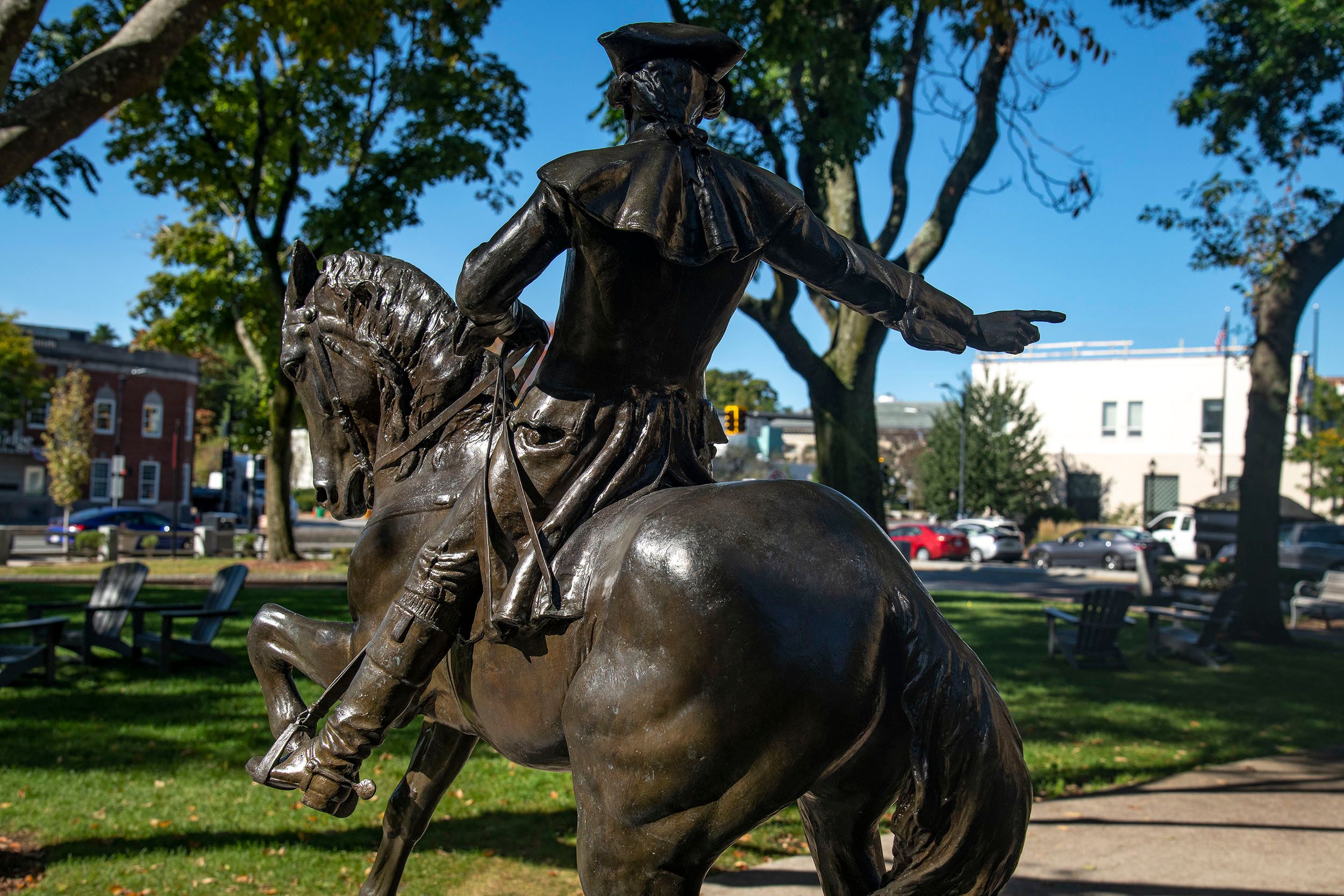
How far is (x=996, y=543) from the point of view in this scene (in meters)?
34.5

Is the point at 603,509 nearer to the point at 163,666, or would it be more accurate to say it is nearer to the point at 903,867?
the point at 903,867

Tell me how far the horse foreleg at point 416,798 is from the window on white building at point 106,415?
51.8m

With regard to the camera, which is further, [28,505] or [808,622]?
[28,505]

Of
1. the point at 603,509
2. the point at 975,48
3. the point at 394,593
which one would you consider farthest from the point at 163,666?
the point at 975,48

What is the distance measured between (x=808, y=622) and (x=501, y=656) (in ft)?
3.01

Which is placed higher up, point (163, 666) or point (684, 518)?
point (684, 518)

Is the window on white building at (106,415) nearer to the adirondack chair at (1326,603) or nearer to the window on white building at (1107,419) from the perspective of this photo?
the window on white building at (1107,419)

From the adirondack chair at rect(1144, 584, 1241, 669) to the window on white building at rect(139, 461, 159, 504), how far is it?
158ft

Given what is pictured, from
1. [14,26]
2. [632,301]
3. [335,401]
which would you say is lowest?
[335,401]

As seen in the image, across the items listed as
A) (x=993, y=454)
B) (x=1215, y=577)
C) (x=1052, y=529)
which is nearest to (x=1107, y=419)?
(x=993, y=454)

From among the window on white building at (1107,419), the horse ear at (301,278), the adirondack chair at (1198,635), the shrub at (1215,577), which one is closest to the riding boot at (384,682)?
the horse ear at (301,278)

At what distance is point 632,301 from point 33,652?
8.64 metres

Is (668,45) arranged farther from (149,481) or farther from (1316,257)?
(149,481)

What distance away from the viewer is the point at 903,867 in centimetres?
241
